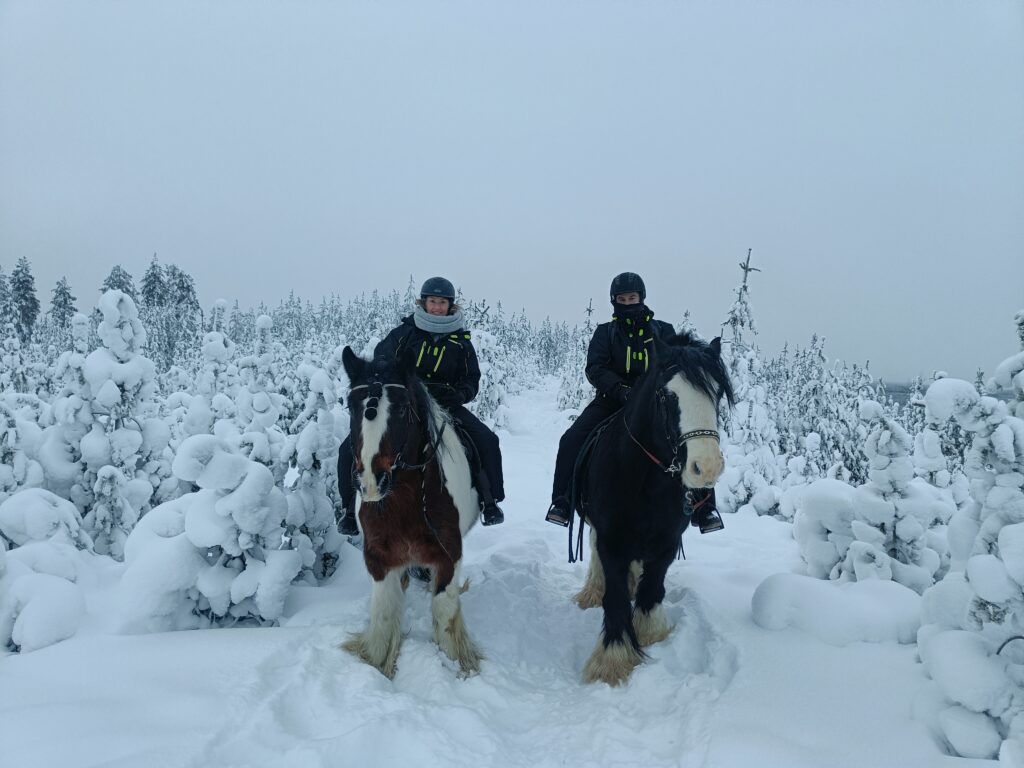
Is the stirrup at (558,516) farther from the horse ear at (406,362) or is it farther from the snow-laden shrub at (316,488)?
the snow-laden shrub at (316,488)

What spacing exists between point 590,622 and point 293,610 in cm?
346

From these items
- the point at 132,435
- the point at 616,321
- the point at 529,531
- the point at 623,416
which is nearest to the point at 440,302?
the point at 616,321

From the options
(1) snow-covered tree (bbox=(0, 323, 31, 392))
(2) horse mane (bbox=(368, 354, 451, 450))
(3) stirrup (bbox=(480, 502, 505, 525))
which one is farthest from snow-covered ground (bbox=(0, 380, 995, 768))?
(1) snow-covered tree (bbox=(0, 323, 31, 392))

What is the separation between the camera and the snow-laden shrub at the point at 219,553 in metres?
4.83

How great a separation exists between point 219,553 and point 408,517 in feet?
7.96

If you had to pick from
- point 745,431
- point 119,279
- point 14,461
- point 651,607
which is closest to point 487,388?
point 745,431

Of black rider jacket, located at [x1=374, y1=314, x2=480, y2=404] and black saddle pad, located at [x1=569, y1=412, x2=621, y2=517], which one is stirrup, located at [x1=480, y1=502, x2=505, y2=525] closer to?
black saddle pad, located at [x1=569, y1=412, x2=621, y2=517]

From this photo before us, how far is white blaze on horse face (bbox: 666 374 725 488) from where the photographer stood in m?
3.65

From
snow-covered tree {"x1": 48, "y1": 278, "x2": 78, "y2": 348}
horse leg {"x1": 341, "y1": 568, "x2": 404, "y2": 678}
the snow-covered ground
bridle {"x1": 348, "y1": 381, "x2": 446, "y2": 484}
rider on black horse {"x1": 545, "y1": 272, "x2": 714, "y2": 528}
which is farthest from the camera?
snow-covered tree {"x1": 48, "y1": 278, "x2": 78, "y2": 348}

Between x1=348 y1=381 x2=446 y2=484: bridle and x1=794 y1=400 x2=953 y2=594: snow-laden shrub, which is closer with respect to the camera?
x1=348 y1=381 x2=446 y2=484: bridle

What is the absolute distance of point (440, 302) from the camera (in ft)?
20.2

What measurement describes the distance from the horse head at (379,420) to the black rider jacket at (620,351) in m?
2.54

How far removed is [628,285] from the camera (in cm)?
613

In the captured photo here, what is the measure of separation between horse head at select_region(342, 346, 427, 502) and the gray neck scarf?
5.15 ft
